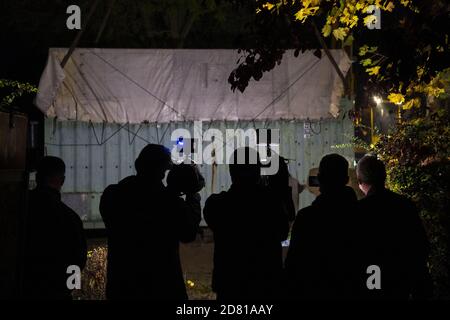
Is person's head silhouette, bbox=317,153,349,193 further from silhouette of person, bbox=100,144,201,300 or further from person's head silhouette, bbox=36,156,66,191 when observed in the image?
person's head silhouette, bbox=36,156,66,191

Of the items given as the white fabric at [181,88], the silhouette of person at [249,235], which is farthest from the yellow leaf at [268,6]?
the white fabric at [181,88]

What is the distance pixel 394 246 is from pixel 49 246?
2.34 metres

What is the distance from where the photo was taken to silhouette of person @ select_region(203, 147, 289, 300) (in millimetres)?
3590

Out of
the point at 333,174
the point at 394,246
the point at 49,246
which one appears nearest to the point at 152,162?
the point at 49,246

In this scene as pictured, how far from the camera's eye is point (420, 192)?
18.1ft

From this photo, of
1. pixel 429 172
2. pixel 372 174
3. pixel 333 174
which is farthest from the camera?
pixel 429 172

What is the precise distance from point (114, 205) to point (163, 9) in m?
13.6

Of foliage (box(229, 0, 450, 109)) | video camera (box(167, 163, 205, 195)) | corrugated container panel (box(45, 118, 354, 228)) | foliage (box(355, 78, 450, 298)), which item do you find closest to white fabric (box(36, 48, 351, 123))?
corrugated container panel (box(45, 118, 354, 228))

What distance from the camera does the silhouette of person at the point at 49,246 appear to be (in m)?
3.64

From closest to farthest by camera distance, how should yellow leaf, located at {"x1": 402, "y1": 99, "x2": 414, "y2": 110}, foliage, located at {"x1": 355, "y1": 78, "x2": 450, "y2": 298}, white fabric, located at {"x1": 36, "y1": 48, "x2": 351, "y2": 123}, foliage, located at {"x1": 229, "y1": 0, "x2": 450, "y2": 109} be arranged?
foliage, located at {"x1": 229, "y1": 0, "x2": 450, "y2": 109} → foliage, located at {"x1": 355, "y1": 78, "x2": 450, "y2": 298} → yellow leaf, located at {"x1": 402, "y1": 99, "x2": 414, "y2": 110} → white fabric, located at {"x1": 36, "y1": 48, "x2": 351, "y2": 123}

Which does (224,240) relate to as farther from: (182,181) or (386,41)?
(386,41)

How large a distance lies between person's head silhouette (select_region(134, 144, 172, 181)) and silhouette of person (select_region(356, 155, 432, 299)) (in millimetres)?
1358

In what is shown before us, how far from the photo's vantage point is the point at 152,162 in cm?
363

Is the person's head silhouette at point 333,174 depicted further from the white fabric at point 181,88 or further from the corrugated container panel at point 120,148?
the corrugated container panel at point 120,148
